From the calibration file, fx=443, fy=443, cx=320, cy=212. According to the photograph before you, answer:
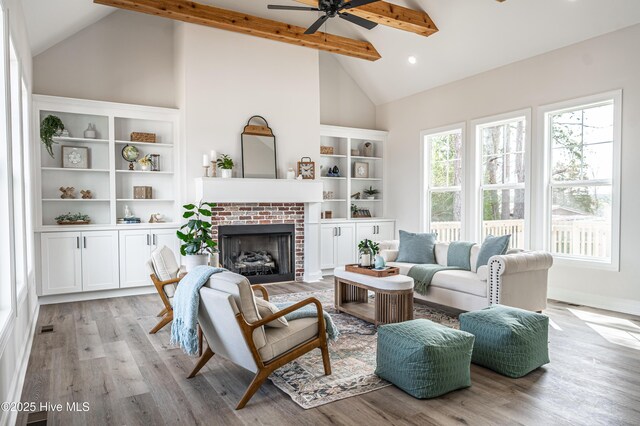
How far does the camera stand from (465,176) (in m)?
7.22

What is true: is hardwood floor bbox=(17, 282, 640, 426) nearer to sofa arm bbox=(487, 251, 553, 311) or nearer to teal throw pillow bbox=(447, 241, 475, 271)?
sofa arm bbox=(487, 251, 553, 311)

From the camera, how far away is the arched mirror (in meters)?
6.89

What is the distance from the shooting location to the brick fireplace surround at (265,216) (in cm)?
683

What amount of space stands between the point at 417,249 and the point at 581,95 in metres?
2.85

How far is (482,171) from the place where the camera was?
23.2 ft

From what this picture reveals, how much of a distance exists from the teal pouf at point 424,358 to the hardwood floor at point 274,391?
0.09 metres

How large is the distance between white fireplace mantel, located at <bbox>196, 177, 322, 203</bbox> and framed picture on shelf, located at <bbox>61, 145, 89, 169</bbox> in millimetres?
1617

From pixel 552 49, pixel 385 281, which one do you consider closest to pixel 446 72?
pixel 552 49

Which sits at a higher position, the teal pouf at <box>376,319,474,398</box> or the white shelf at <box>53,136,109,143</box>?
the white shelf at <box>53,136,109,143</box>

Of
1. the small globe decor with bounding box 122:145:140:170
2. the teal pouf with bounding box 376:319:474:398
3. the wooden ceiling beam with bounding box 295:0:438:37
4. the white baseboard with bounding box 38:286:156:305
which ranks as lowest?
the white baseboard with bounding box 38:286:156:305

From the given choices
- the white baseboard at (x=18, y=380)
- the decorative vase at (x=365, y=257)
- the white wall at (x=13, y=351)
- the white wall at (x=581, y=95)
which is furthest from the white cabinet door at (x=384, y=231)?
the white wall at (x=13, y=351)

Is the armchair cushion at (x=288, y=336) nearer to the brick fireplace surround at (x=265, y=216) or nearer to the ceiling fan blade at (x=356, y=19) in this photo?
the ceiling fan blade at (x=356, y=19)

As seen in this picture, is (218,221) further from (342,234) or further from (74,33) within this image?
(74,33)

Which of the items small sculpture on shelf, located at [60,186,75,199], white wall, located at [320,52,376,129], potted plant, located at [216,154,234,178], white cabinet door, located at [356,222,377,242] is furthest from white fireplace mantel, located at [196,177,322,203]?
white wall, located at [320,52,376,129]
